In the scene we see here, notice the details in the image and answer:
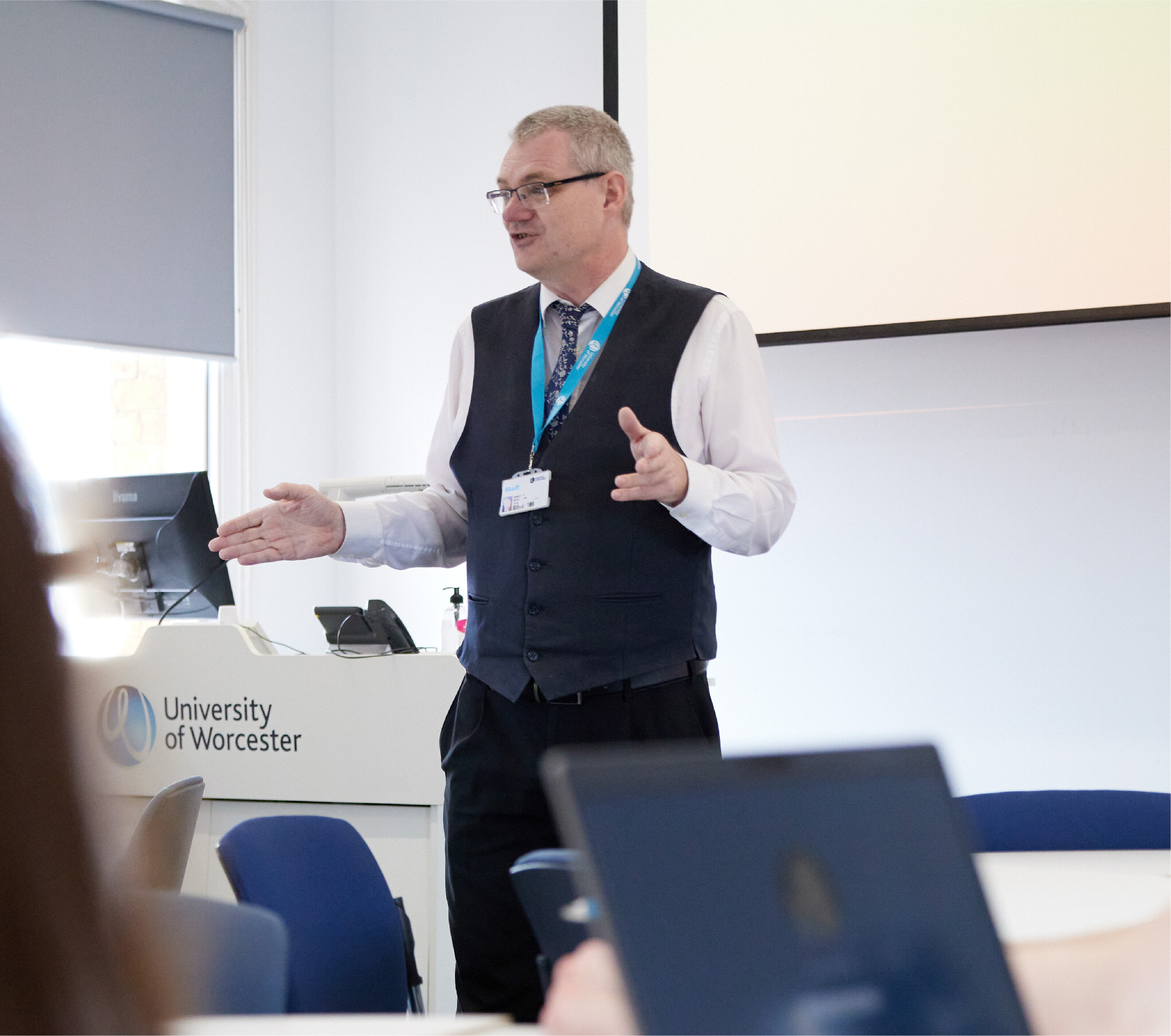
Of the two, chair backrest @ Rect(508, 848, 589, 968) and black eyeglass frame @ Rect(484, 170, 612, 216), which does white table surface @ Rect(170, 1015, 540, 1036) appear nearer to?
chair backrest @ Rect(508, 848, 589, 968)

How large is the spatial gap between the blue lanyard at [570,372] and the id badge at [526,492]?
0.03 meters

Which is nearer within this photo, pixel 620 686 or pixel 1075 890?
pixel 1075 890

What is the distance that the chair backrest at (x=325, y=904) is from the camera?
4.96ft

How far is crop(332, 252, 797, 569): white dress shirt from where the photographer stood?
180 centimetres

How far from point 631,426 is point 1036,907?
800 millimetres

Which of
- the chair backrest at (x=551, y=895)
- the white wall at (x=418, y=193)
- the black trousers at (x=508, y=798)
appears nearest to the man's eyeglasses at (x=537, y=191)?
the black trousers at (x=508, y=798)

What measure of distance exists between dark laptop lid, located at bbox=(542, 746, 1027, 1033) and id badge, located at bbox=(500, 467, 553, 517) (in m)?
1.31

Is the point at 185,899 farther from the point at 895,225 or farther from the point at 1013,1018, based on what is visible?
the point at 895,225

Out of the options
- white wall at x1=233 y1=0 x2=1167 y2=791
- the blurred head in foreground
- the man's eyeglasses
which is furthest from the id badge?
the blurred head in foreground

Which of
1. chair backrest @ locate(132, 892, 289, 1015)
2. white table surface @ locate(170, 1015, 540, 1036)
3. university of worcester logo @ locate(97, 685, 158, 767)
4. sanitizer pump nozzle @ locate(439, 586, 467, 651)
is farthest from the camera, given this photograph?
sanitizer pump nozzle @ locate(439, 586, 467, 651)

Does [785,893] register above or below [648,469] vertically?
below

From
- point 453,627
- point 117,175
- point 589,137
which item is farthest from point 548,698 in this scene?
point 117,175

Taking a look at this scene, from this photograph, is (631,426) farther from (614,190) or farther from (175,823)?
(175,823)

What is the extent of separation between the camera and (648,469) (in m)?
1.63
